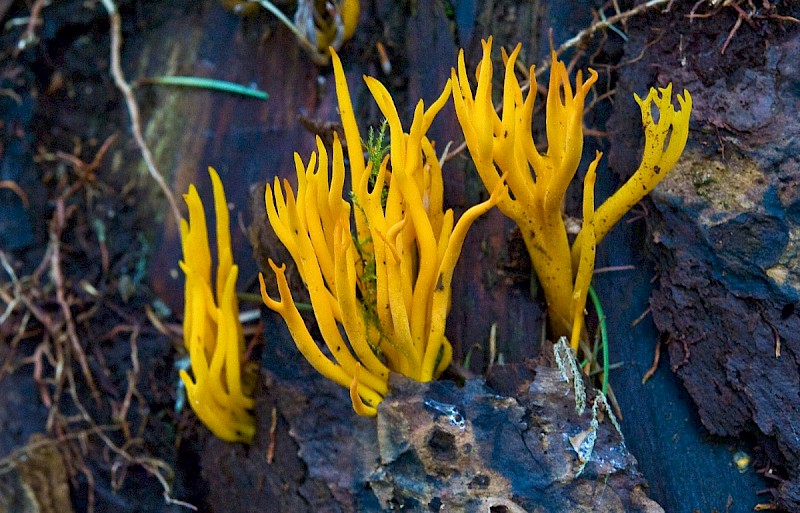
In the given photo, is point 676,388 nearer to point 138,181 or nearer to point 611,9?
point 611,9

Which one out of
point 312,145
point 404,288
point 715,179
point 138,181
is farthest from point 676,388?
point 138,181

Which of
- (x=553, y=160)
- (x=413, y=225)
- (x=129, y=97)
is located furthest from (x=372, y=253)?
(x=129, y=97)

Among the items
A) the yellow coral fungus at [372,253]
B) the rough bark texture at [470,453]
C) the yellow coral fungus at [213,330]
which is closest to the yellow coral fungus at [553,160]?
the yellow coral fungus at [372,253]

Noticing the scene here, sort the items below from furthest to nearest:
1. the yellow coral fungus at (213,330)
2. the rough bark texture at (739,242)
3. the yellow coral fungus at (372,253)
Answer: the yellow coral fungus at (213,330) < the rough bark texture at (739,242) < the yellow coral fungus at (372,253)

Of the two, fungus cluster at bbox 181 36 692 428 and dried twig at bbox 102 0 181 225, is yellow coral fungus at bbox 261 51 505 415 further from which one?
dried twig at bbox 102 0 181 225

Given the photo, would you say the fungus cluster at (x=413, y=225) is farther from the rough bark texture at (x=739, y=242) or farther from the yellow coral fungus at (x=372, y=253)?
the rough bark texture at (x=739, y=242)
